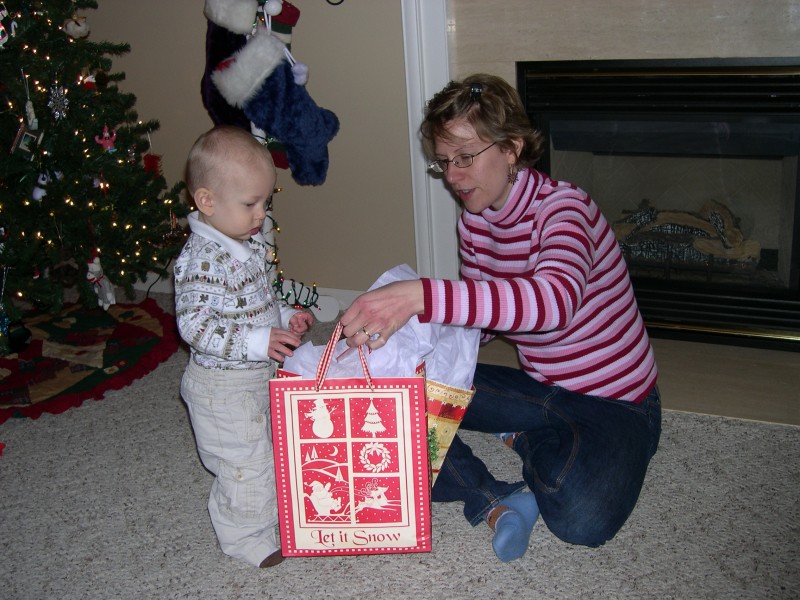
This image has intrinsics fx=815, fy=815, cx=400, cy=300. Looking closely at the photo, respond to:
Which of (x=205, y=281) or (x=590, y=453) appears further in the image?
(x=590, y=453)

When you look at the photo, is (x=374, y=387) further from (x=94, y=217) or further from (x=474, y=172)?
(x=94, y=217)

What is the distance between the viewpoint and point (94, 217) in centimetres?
244

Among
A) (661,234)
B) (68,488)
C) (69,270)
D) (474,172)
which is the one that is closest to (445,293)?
(474,172)

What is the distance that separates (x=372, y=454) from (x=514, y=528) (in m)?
0.34

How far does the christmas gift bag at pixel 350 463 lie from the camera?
4.54 feet

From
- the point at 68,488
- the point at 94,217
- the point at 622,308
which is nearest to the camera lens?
the point at 622,308

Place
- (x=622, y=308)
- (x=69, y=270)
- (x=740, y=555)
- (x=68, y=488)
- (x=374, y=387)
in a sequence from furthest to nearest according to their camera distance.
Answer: (x=69, y=270) < (x=68, y=488) < (x=622, y=308) < (x=740, y=555) < (x=374, y=387)

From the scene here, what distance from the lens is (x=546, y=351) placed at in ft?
5.58

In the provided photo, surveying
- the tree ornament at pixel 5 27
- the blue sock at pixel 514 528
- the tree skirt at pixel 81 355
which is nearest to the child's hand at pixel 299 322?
the blue sock at pixel 514 528

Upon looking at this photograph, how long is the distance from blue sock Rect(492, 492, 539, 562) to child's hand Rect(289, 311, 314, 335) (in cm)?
53

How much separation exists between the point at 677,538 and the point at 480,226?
74 centimetres

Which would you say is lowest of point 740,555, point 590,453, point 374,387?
point 740,555

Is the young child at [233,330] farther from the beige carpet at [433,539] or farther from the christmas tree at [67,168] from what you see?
the christmas tree at [67,168]

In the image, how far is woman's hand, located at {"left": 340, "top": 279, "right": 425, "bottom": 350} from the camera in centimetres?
137
